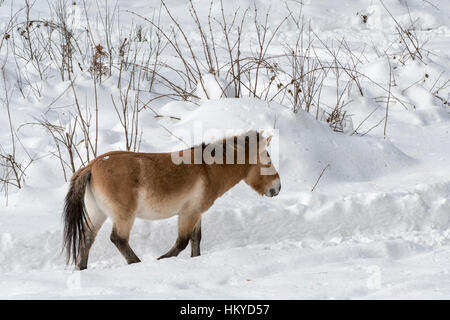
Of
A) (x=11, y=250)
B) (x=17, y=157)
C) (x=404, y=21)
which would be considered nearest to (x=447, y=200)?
(x=11, y=250)

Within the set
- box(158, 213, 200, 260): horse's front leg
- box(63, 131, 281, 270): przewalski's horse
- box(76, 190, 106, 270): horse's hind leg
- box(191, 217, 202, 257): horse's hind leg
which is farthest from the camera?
box(191, 217, 202, 257): horse's hind leg

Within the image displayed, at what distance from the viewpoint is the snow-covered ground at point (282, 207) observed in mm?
3393

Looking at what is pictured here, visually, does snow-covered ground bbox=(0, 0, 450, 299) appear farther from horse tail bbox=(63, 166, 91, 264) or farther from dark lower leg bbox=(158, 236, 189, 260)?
horse tail bbox=(63, 166, 91, 264)

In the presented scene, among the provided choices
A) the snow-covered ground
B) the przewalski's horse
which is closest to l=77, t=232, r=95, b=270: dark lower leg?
the przewalski's horse

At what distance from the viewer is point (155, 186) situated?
366cm

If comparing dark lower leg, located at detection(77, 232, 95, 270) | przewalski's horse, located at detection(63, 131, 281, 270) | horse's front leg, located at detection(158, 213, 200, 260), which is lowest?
dark lower leg, located at detection(77, 232, 95, 270)

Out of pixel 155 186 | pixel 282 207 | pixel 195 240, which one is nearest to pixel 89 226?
pixel 155 186

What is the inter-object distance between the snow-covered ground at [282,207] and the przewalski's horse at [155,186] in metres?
0.20

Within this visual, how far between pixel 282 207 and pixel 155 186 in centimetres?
128

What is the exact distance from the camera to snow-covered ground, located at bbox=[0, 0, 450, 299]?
339 centimetres

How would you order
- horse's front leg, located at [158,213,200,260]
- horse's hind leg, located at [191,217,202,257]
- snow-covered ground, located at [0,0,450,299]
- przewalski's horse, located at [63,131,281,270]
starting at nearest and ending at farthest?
snow-covered ground, located at [0,0,450,299] < przewalski's horse, located at [63,131,281,270] < horse's front leg, located at [158,213,200,260] < horse's hind leg, located at [191,217,202,257]

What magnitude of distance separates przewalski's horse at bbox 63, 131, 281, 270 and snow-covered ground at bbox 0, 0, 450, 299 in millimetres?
199

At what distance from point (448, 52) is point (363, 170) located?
363 centimetres
